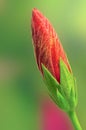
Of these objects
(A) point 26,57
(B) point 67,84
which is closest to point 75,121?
(B) point 67,84

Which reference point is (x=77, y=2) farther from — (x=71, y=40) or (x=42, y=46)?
(x=42, y=46)

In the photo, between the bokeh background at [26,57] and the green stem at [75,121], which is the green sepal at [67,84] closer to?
the green stem at [75,121]

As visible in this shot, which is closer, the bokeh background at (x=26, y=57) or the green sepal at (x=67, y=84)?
the green sepal at (x=67, y=84)

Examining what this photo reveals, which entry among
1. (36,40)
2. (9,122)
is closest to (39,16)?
(36,40)

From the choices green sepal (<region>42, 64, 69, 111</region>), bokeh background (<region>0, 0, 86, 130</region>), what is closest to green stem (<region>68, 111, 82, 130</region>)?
green sepal (<region>42, 64, 69, 111</region>)

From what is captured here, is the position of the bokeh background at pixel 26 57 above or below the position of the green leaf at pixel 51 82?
above

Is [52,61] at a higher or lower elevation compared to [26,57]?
lower

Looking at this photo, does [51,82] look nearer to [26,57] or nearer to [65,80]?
[65,80]

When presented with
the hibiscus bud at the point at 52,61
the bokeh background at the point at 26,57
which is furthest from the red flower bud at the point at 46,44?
the bokeh background at the point at 26,57
